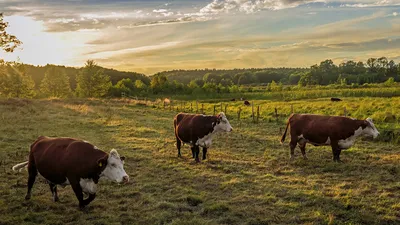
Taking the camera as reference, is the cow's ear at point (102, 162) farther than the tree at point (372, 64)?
No

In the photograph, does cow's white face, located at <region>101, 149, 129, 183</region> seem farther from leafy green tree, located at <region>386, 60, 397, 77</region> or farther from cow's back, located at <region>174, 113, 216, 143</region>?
leafy green tree, located at <region>386, 60, 397, 77</region>

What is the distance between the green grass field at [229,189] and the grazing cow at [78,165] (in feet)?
2.45

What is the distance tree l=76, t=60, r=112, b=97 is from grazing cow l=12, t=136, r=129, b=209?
6082cm

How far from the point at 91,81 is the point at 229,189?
200ft

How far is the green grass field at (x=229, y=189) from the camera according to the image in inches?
283

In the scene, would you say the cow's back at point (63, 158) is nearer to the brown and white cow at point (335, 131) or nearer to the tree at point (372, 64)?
the brown and white cow at point (335, 131)

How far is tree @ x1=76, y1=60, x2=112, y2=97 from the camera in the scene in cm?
6569

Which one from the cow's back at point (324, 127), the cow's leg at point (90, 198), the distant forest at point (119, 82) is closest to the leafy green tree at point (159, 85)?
the distant forest at point (119, 82)

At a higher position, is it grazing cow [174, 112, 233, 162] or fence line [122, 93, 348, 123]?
grazing cow [174, 112, 233, 162]

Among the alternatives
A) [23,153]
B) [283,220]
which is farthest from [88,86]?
[283,220]

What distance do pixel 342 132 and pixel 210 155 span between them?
5.04 metres

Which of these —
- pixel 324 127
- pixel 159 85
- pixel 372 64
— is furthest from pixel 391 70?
pixel 324 127

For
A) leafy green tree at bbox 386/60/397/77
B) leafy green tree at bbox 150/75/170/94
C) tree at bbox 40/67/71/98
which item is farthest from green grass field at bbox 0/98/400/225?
leafy green tree at bbox 386/60/397/77

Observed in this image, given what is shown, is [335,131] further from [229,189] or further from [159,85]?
[159,85]
